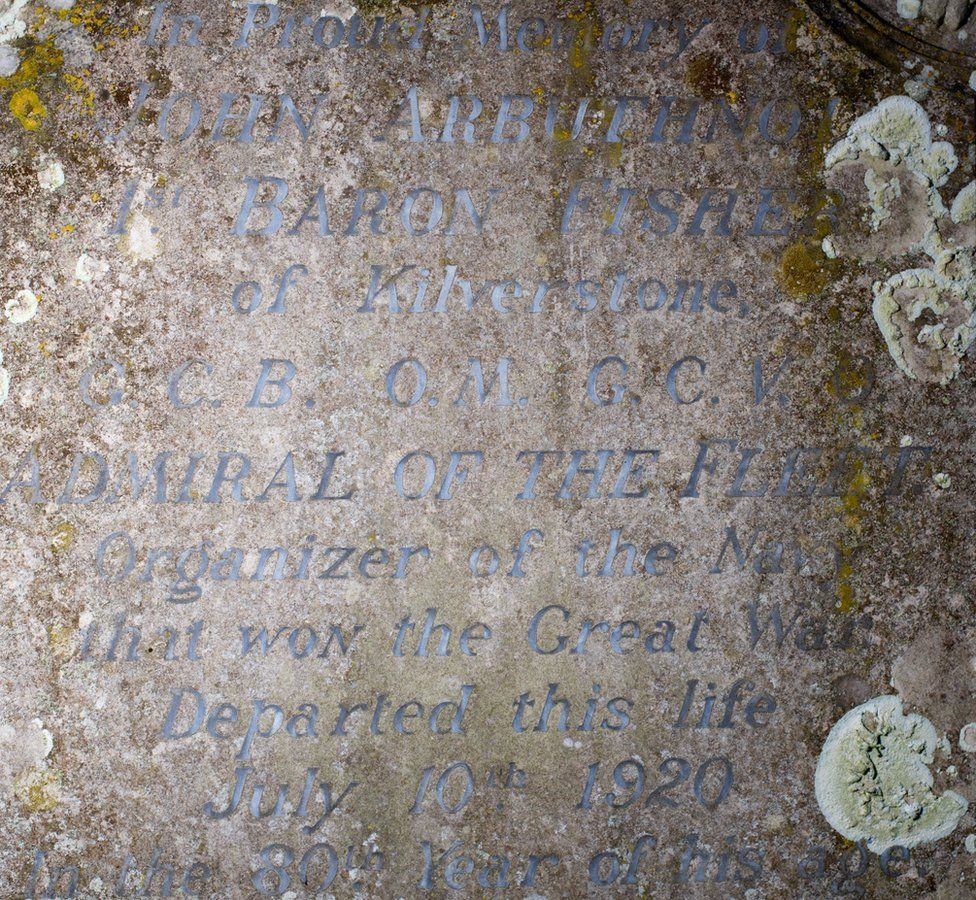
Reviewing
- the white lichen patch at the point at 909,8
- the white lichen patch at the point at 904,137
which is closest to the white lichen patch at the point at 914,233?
the white lichen patch at the point at 904,137

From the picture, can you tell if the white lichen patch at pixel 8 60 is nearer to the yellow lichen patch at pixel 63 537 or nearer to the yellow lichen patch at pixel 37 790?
the yellow lichen patch at pixel 63 537

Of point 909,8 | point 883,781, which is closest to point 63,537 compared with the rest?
point 883,781

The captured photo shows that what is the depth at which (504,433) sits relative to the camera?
2.44 m

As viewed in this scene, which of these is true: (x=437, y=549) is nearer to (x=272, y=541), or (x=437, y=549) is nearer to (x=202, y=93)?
(x=272, y=541)

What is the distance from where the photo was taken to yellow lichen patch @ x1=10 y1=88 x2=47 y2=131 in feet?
8.02

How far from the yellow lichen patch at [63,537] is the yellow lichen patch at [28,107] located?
1.32 meters

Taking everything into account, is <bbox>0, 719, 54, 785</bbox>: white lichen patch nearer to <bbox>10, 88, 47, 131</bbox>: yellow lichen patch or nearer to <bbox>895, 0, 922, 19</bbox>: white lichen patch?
<bbox>10, 88, 47, 131</bbox>: yellow lichen patch

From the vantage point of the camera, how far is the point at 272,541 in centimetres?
242

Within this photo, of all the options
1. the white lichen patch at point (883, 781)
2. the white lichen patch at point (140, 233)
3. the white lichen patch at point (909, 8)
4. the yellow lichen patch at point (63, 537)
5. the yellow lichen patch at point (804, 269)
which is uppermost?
the white lichen patch at point (909, 8)

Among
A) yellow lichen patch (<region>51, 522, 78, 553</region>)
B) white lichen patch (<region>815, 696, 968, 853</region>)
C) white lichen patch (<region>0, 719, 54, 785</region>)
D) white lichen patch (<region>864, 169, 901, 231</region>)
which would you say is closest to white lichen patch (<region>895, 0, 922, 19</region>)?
white lichen patch (<region>864, 169, 901, 231</region>)

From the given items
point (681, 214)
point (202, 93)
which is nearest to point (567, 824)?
point (681, 214)

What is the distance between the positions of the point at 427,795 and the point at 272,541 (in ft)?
3.15

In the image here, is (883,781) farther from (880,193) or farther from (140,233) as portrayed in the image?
(140,233)

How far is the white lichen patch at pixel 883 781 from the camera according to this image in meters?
2.41
